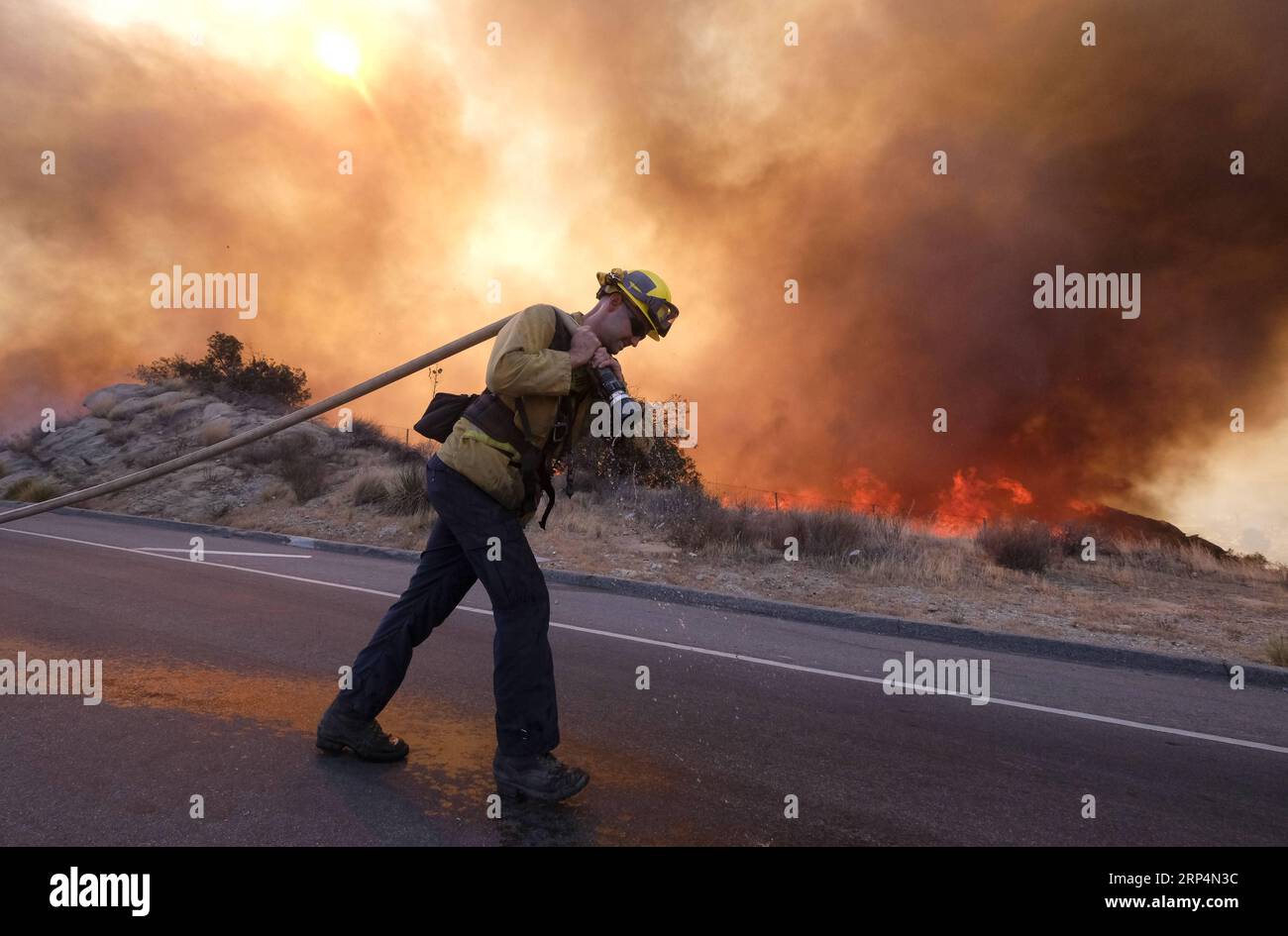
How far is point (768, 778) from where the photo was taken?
326 centimetres

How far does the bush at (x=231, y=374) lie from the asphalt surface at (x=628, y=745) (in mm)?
25144

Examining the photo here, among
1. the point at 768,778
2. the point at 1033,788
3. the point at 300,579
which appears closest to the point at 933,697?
the point at 1033,788

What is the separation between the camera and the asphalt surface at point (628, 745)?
2.73 metres

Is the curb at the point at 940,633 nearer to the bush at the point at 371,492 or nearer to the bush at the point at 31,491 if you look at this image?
the bush at the point at 371,492

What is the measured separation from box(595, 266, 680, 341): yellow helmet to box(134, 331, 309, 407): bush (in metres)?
29.1

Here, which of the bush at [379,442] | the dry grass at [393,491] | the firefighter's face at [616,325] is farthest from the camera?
the bush at [379,442]

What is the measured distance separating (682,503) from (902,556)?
431 centimetres

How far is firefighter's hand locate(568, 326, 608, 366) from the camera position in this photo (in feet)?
9.14

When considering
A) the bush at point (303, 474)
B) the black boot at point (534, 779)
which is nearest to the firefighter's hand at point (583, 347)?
the black boot at point (534, 779)

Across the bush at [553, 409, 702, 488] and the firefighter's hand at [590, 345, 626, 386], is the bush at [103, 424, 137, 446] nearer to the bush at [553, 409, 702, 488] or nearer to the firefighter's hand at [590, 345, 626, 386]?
the bush at [553, 409, 702, 488]

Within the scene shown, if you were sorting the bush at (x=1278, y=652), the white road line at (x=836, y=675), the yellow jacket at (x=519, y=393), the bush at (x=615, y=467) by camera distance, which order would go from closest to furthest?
the yellow jacket at (x=519, y=393)
the white road line at (x=836, y=675)
the bush at (x=1278, y=652)
the bush at (x=615, y=467)

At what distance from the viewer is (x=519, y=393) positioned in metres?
2.75
